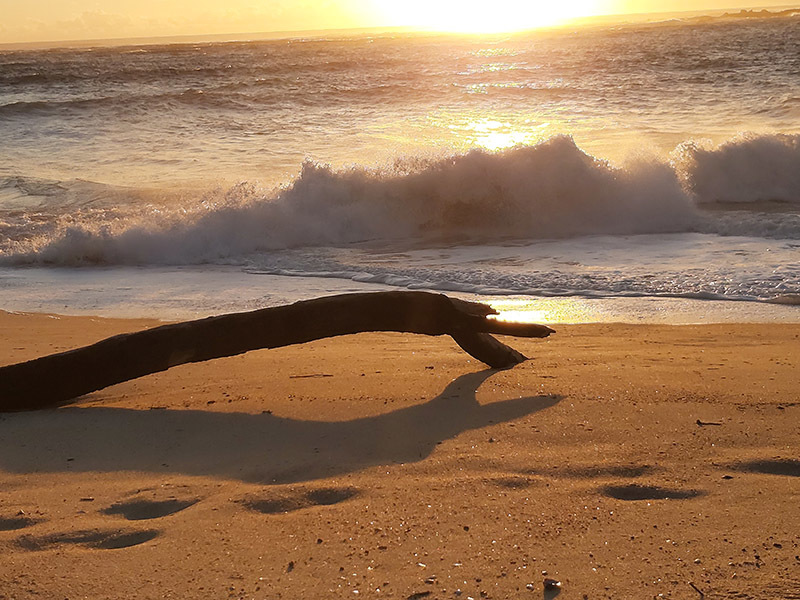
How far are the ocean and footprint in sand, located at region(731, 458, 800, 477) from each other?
3.26 meters

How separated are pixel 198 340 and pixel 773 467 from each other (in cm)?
258

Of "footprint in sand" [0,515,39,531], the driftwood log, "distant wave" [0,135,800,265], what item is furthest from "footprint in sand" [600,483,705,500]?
"distant wave" [0,135,800,265]

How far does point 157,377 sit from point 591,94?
2482 centimetres

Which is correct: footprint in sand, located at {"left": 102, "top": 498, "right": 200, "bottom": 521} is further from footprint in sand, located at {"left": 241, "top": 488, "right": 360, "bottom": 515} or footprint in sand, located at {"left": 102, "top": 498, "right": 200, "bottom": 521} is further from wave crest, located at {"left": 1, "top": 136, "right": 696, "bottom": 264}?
wave crest, located at {"left": 1, "top": 136, "right": 696, "bottom": 264}

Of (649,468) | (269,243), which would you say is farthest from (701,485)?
(269,243)

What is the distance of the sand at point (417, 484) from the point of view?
2.24 meters

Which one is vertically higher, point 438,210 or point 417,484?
point 438,210

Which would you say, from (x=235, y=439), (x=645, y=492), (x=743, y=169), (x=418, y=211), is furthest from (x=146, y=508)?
(x=743, y=169)

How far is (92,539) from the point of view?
8.18 feet

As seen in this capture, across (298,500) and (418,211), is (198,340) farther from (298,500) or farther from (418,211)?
(418,211)

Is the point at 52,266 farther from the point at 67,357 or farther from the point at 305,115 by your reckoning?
the point at 305,115

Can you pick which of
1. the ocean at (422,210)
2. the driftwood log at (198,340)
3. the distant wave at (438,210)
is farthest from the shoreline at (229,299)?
the driftwood log at (198,340)

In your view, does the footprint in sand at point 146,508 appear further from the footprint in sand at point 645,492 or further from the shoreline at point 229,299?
the shoreline at point 229,299

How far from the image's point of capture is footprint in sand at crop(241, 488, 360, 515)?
2.68 metres
